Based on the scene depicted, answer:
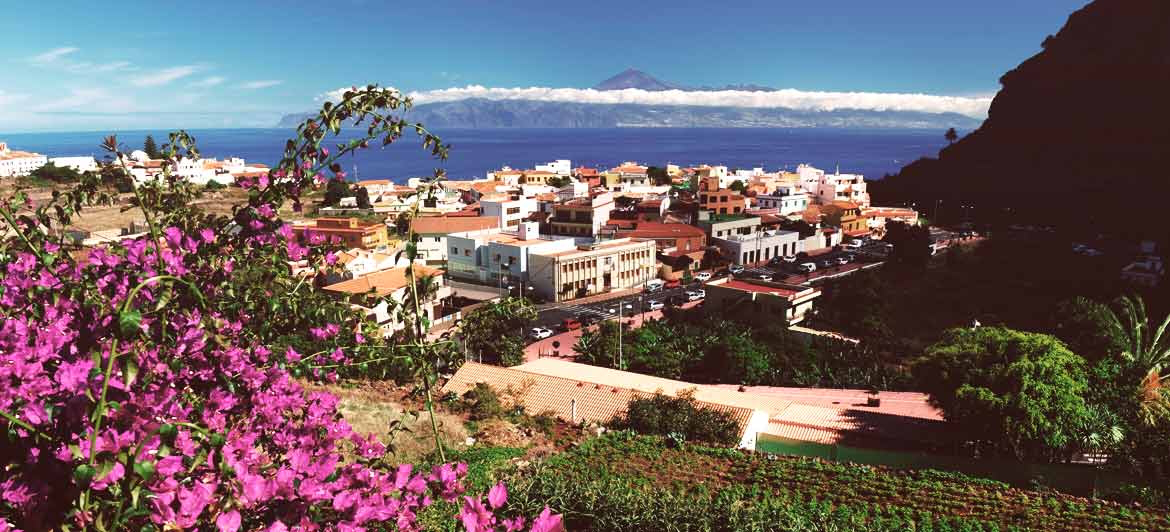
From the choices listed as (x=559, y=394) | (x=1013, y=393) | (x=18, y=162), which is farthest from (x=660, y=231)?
(x=18, y=162)

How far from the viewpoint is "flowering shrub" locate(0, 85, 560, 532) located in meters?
2.46

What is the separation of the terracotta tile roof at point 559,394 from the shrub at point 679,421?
56cm

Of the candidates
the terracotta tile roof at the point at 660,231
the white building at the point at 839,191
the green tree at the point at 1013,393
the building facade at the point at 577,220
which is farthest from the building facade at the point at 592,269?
the white building at the point at 839,191

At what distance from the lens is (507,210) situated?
60.0 m

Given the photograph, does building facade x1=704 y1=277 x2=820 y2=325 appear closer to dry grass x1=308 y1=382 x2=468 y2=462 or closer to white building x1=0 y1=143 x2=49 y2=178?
dry grass x1=308 y1=382 x2=468 y2=462

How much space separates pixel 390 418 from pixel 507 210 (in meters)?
45.7

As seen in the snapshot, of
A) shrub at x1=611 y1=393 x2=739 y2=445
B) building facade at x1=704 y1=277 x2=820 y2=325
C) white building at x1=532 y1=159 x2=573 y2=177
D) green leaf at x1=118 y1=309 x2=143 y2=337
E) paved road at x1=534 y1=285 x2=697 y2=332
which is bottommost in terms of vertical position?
paved road at x1=534 y1=285 x2=697 y2=332

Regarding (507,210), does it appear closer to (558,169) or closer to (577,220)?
(577,220)

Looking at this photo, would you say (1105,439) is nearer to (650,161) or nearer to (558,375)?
(558,375)

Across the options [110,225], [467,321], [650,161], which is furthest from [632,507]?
[650,161]

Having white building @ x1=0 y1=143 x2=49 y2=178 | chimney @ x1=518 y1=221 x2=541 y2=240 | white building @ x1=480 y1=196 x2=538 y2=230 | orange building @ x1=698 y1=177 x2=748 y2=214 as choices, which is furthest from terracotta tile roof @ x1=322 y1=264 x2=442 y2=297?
white building @ x1=0 y1=143 x2=49 y2=178

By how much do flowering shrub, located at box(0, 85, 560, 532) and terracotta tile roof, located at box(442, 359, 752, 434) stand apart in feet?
45.5

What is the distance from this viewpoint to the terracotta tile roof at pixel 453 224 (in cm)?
5291

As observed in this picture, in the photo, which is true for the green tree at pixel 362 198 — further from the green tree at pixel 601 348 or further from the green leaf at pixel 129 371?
the green leaf at pixel 129 371
